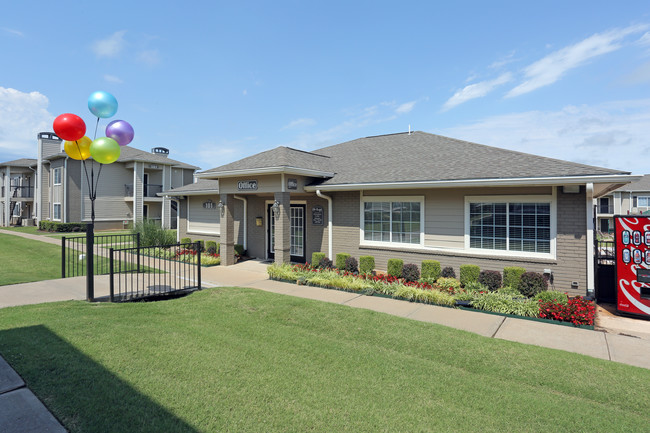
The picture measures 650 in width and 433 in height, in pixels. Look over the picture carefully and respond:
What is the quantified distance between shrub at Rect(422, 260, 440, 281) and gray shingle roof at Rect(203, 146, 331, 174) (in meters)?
4.90

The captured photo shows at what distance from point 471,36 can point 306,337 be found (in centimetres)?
1070

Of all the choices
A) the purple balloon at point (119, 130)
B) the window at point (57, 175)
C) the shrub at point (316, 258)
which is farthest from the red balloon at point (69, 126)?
the window at point (57, 175)

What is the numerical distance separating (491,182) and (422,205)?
2193 mm

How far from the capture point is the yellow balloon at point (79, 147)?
705 cm

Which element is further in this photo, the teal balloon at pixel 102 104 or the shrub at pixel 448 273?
the shrub at pixel 448 273

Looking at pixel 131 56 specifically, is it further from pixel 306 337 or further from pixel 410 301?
pixel 410 301

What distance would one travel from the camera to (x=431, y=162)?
10.7m

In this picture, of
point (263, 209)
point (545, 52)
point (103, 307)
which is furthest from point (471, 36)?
point (103, 307)

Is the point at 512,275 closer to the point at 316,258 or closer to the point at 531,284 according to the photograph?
the point at 531,284

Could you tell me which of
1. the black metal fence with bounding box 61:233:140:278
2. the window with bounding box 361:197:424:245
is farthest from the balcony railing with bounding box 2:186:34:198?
the window with bounding box 361:197:424:245

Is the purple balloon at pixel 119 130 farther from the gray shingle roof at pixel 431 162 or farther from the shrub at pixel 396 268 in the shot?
the shrub at pixel 396 268

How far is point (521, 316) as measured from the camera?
6.95 metres

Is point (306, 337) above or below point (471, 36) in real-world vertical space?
below

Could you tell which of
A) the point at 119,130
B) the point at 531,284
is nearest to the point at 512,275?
the point at 531,284
